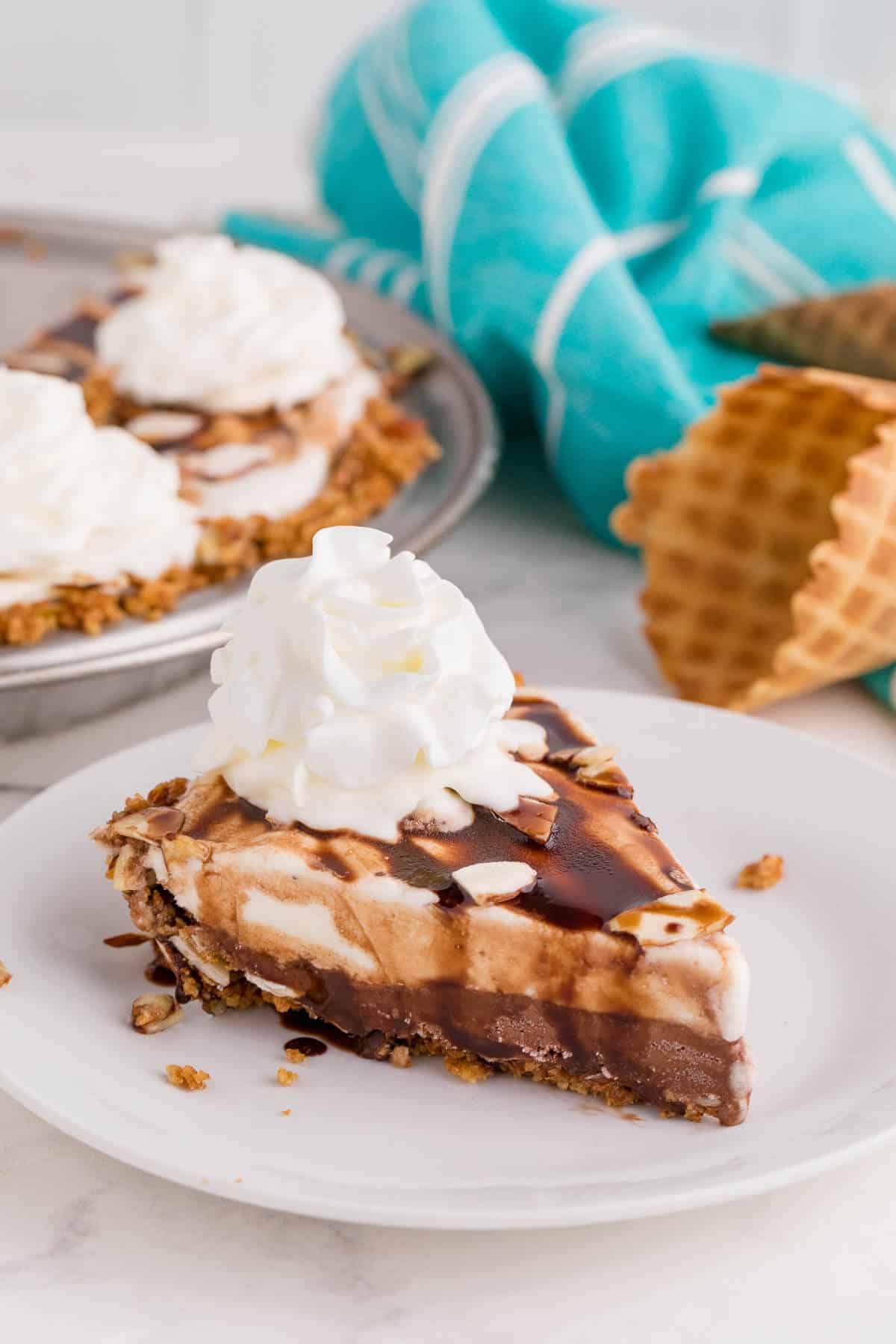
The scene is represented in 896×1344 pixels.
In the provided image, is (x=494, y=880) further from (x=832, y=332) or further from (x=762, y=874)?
(x=832, y=332)

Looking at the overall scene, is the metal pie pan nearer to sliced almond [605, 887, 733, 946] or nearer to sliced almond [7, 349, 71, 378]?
sliced almond [7, 349, 71, 378]

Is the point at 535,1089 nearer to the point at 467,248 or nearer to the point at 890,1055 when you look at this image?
the point at 890,1055

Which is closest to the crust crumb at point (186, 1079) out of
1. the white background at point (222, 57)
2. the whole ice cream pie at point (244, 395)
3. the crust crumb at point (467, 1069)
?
the crust crumb at point (467, 1069)

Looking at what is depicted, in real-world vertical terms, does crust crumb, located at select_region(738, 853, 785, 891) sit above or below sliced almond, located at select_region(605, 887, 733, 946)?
below

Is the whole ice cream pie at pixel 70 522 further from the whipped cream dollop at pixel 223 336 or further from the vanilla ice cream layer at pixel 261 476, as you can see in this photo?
the whipped cream dollop at pixel 223 336

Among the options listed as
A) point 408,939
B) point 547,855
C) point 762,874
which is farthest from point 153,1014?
point 762,874

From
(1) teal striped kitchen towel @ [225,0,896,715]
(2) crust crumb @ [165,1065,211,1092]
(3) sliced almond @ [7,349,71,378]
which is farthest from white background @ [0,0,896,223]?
(2) crust crumb @ [165,1065,211,1092]
